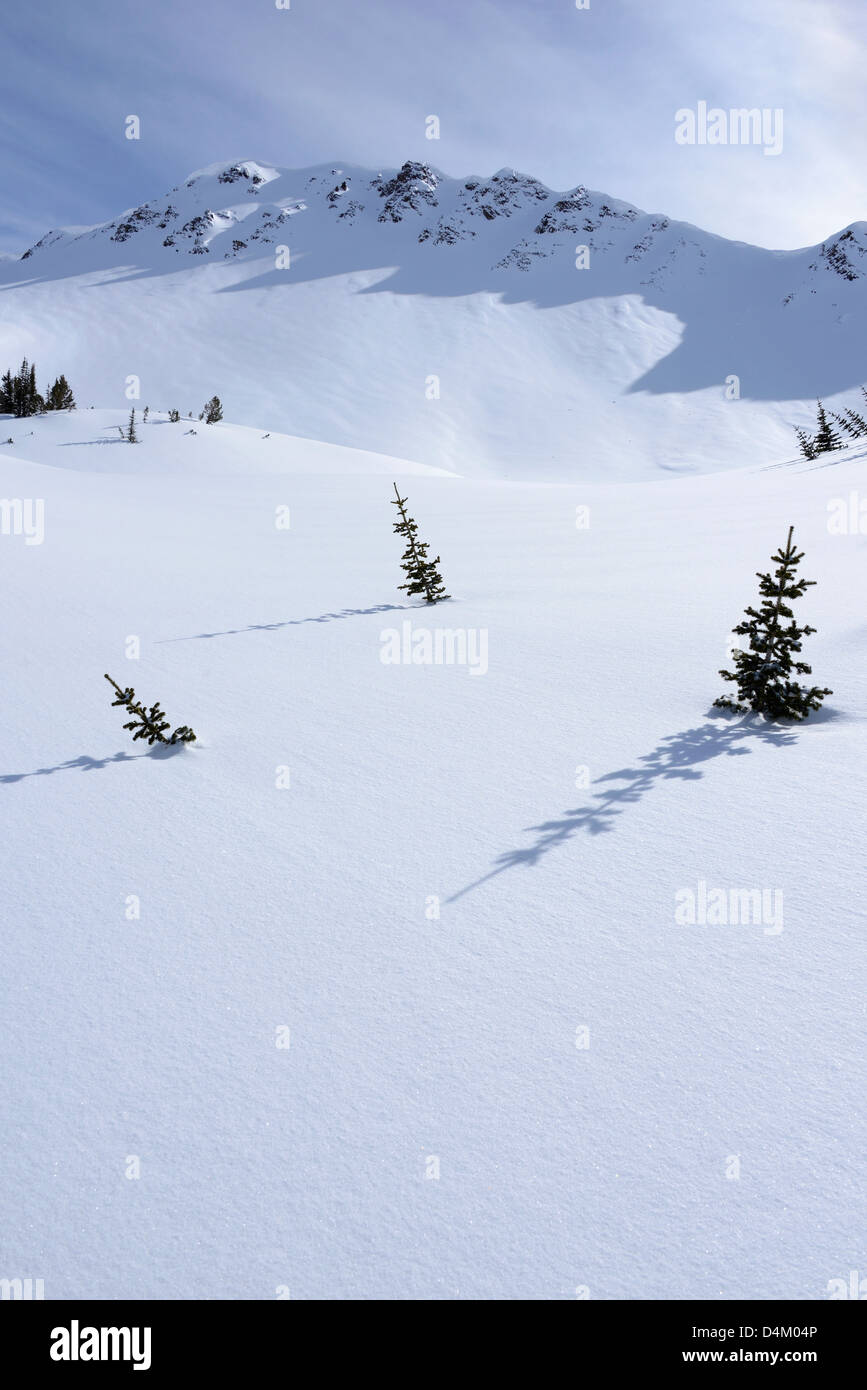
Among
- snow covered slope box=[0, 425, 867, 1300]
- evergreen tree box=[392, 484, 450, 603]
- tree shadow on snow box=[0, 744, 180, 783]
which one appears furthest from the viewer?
evergreen tree box=[392, 484, 450, 603]

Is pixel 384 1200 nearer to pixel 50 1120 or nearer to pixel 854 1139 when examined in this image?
pixel 50 1120

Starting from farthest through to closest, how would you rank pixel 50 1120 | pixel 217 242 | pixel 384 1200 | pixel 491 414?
pixel 217 242 → pixel 491 414 → pixel 50 1120 → pixel 384 1200

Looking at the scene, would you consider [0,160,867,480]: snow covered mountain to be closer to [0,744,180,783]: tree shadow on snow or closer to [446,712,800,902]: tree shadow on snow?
[446,712,800,902]: tree shadow on snow

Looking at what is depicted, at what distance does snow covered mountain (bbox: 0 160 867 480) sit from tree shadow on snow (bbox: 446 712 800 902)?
43.4 m

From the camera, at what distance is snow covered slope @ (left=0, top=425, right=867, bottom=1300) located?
1.52 meters

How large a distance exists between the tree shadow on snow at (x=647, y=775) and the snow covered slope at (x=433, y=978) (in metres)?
0.02

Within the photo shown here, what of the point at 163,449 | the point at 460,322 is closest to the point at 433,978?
the point at 163,449

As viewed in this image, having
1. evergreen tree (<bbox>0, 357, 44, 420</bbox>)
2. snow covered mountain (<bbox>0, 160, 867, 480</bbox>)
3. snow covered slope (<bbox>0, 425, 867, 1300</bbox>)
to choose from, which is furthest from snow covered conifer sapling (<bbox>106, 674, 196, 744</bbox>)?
snow covered mountain (<bbox>0, 160, 867, 480</bbox>)

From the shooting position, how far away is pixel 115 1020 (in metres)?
2.08

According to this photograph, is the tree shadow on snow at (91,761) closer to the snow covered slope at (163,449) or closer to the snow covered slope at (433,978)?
the snow covered slope at (433,978)

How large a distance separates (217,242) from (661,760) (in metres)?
113

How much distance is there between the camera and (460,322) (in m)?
75.4

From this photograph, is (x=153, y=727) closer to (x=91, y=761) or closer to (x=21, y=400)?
(x=91, y=761)
